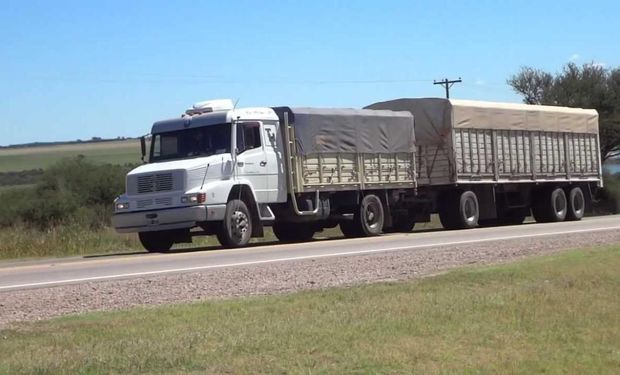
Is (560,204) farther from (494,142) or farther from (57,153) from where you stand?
(57,153)

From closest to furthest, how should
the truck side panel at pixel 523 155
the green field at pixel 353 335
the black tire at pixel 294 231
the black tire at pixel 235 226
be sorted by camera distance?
the green field at pixel 353 335 → the black tire at pixel 235 226 → the black tire at pixel 294 231 → the truck side panel at pixel 523 155

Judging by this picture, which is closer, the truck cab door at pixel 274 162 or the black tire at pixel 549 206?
the truck cab door at pixel 274 162

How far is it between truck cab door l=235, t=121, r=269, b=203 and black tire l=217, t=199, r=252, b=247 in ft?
2.14

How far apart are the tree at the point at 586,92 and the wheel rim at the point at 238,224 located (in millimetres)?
43454

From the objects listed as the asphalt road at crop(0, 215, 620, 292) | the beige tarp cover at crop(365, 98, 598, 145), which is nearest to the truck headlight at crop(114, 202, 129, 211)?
the asphalt road at crop(0, 215, 620, 292)

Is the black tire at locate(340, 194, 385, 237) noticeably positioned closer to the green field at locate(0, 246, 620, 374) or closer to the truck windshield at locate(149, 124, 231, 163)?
the truck windshield at locate(149, 124, 231, 163)

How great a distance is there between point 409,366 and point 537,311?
2940mm

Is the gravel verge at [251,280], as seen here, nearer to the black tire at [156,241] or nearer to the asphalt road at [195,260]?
the asphalt road at [195,260]

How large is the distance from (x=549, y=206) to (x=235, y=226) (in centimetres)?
1337

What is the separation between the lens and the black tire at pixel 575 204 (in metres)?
32.3

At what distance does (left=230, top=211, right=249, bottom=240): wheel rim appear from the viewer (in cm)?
2138

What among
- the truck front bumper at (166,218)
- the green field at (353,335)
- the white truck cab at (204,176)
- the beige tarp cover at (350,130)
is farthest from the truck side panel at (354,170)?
the green field at (353,335)

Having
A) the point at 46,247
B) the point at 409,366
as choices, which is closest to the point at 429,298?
the point at 409,366

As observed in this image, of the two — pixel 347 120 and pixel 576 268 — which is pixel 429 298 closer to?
pixel 576 268
